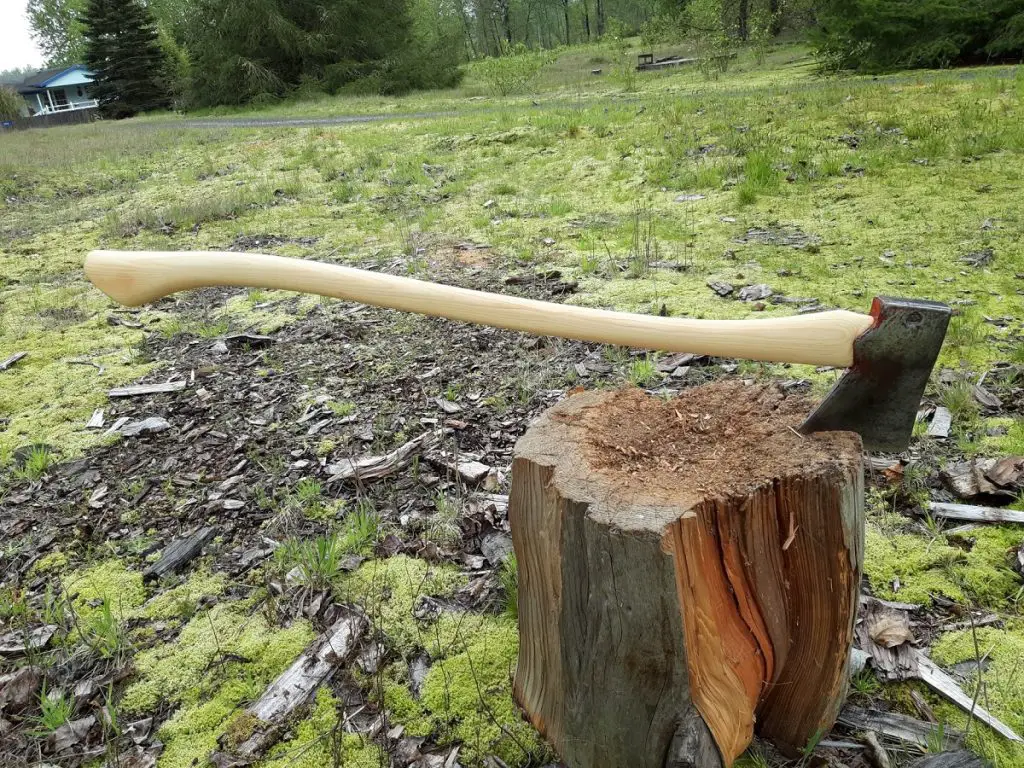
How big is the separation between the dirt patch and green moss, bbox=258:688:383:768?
117 centimetres

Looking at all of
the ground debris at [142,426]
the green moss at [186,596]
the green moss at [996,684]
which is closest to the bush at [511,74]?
the ground debris at [142,426]

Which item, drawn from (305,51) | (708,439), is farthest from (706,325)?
(305,51)

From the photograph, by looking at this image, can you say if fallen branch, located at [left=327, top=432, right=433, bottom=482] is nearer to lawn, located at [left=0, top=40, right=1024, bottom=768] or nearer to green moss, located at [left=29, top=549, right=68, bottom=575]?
lawn, located at [left=0, top=40, right=1024, bottom=768]

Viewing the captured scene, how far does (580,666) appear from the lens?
1852 millimetres

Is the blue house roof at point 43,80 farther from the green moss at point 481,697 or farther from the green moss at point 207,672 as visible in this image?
the green moss at point 481,697

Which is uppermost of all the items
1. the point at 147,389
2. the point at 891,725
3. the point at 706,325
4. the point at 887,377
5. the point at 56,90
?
the point at 56,90

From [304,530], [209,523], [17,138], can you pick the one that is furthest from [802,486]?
[17,138]

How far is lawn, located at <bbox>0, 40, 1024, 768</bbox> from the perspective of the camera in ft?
7.81

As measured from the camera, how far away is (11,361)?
4992 mm

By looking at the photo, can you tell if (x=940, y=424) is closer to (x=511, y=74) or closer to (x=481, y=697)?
(x=481, y=697)

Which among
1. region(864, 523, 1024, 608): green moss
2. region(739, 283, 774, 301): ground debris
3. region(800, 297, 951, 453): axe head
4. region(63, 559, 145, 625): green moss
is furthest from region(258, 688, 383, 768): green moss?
region(739, 283, 774, 301): ground debris

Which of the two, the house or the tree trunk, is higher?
the house

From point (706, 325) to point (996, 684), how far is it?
1.41m

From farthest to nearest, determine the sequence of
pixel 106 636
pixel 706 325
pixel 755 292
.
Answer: pixel 755 292
pixel 106 636
pixel 706 325
